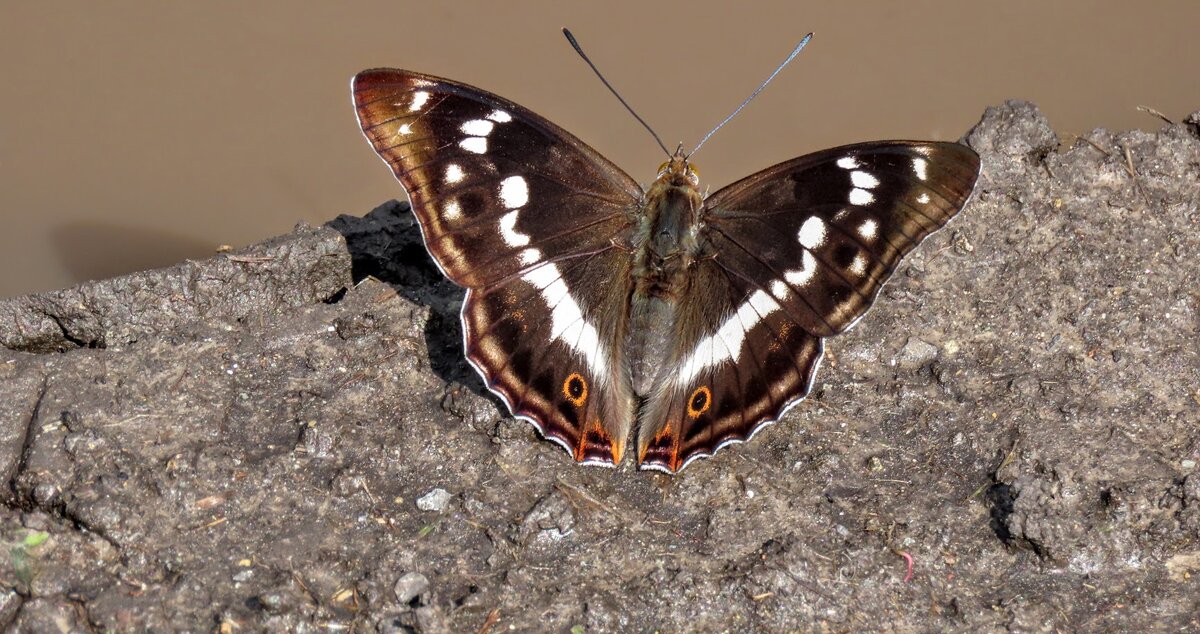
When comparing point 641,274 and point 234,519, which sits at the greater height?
point 641,274

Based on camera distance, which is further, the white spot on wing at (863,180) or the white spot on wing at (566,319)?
the white spot on wing at (566,319)

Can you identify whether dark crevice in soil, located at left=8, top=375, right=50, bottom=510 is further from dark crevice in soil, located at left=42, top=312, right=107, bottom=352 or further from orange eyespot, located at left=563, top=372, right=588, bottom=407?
orange eyespot, located at left=563, top=372, right=588, bottom=407

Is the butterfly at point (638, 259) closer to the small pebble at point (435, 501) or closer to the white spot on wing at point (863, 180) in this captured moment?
the white spot on wing at point (863, 180)

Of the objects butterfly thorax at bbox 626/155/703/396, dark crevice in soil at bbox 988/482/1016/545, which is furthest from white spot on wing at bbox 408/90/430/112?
dark crevice in soil at bbox 988/482/1016/545

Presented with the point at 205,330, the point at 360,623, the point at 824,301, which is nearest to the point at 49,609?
the point at 360,623

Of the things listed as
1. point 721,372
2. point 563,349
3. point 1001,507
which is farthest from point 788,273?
point 1001,507

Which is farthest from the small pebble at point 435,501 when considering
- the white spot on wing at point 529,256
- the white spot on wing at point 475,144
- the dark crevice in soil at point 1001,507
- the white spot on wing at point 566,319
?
the dark crevice in soil at point 1001,507

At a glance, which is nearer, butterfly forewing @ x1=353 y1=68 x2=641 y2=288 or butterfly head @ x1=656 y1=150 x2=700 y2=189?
butterfly forewing @ x1=353 y1=68 x2=641 y2=288

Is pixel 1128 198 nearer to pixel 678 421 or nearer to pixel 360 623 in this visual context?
pixel 678 421

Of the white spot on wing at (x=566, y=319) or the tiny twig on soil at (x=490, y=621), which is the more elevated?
the white spot on wing at (x=566, y=319)
